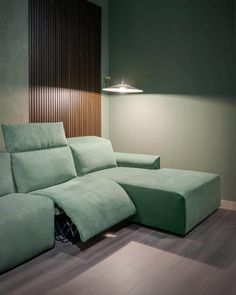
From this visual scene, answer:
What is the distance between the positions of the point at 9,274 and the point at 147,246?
1.07 metres

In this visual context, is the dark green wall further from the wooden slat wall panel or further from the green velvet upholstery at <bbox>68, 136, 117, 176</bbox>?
the green velvet upholstery at <bbox>68, 136, 117, 176</bbox>

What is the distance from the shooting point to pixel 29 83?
3.33m

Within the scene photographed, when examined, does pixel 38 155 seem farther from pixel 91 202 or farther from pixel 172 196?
pixel 172 196

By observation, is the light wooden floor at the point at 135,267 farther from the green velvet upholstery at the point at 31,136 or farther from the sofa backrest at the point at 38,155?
the green velvet upholstery at the point at 31,136

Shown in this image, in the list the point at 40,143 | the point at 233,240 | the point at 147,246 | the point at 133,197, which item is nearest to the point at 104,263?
the point at 147,246

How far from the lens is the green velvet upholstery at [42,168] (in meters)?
2.70

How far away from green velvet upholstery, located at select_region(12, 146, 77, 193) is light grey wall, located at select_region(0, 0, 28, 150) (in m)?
0.49

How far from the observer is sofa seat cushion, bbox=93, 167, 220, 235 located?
2.67m

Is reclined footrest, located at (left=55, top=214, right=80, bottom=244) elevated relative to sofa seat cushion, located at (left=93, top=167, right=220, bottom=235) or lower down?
lower down

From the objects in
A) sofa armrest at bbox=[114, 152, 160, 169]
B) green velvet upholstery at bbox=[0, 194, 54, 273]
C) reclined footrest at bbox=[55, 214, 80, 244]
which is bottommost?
reclined footrest at bbox=[55, 214, 80, 244]

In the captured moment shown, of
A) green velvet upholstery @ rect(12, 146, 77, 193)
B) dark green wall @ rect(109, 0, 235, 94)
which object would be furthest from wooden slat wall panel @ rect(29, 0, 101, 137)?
green velvet upholstery @ rect(12, 146, 77, 193)

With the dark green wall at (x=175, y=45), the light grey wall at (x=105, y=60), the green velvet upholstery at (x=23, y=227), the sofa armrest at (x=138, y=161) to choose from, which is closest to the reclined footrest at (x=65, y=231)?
the green velvet upholstery at (x=23, y=227)

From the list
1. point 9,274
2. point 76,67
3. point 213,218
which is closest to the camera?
point 9,274

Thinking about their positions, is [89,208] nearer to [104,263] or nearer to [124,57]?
[104,263]
